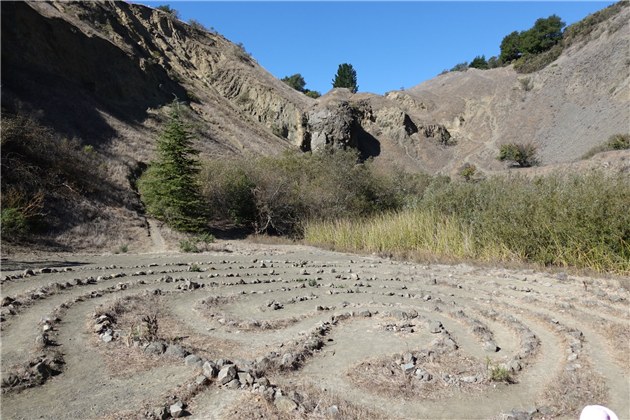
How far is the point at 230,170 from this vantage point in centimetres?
2131

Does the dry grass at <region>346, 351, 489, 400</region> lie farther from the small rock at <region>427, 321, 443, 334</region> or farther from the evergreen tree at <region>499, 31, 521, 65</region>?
the evergreen tree at <region>499, 31, 521, 65</region>

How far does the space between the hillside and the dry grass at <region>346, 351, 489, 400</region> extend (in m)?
13.3

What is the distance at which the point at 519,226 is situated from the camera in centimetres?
1219

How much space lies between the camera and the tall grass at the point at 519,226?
407 inches

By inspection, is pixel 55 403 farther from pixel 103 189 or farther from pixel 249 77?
pixel 249 77

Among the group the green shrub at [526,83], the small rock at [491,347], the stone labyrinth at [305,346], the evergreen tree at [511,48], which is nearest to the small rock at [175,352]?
the stone labyrinth at [305,346]

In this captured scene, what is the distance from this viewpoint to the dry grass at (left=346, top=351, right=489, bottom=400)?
4531 mm

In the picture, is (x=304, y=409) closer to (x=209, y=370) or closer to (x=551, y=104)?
(x=209, y=370)

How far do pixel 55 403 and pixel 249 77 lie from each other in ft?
170

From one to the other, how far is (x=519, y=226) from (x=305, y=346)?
943 cm

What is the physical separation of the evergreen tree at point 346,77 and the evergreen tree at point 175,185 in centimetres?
6154

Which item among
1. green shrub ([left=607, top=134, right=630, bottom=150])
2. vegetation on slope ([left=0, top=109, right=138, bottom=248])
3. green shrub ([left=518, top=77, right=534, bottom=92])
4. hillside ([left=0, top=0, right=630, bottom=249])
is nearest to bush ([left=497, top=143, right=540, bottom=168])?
hillside ([left=0, top=0, right=630, bottom=249])

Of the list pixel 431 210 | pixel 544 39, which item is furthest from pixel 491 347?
pixel 544 39

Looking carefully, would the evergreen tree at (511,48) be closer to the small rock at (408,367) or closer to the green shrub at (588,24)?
the green shrub at (588,24)
